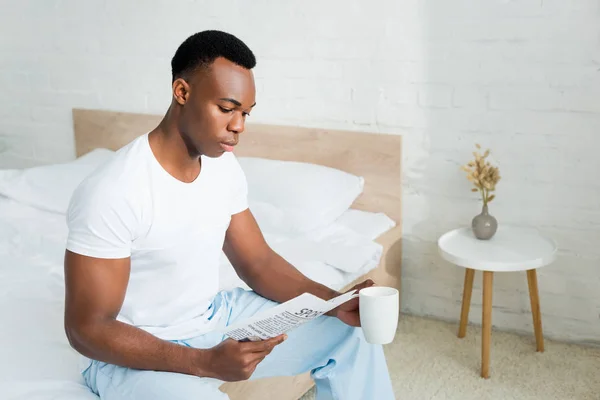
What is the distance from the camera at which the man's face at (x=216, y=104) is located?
55.5 inches

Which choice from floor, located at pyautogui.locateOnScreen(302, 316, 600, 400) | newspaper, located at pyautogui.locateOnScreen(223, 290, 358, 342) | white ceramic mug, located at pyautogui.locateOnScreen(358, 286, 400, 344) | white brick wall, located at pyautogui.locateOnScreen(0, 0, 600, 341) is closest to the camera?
newspaper, located at pyautogui.locateOnScreen(223, 290, 358, 342)

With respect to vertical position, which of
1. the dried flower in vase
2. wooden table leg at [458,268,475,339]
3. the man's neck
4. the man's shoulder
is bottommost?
wooden table leg at [458,268,475,339]

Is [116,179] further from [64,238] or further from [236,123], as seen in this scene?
[64,238]

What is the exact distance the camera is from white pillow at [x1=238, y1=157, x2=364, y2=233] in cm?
243

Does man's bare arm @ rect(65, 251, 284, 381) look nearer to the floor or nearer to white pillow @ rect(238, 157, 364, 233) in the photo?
the floor

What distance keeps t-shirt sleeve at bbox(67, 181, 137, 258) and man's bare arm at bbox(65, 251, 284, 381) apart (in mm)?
18

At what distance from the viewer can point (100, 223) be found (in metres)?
1.32

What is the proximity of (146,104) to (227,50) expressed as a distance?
1.72 m

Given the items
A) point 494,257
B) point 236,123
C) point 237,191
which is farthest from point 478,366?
point 236,123

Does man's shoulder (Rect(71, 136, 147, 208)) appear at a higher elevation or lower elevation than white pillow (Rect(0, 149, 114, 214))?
higher

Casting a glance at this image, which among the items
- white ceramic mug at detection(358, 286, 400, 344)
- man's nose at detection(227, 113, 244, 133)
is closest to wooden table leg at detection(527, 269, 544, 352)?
white ceramic mug at detection(358, 286, 400, 344)

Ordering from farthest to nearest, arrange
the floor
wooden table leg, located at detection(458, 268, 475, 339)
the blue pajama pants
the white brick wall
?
wooden table leg, located at detection(458, 268, 475, 339), the white brick wall, the floor, the blue pajama pants

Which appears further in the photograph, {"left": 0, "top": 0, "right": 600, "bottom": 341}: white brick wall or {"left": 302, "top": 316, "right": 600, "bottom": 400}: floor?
{"left": 0, "top": 0, "right": 600, "bottom": 341}: white brick wall

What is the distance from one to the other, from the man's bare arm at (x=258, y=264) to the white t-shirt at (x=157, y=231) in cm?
11
